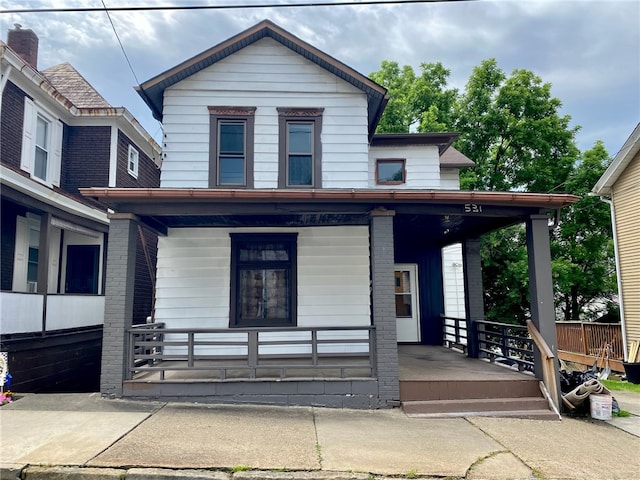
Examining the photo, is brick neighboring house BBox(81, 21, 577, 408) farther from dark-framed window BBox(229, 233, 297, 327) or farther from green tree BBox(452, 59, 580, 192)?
green tree BBox(452, 59, 580, 192)

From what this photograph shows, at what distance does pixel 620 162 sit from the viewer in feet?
42.1

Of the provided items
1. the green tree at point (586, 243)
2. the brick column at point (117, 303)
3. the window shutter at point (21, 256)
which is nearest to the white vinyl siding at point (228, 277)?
the brick column at point (117, 303)

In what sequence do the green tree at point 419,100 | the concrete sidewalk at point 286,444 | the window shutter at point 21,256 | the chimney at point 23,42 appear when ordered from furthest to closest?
the green tree at point 419,100, the chimney at point 23,42, the window shutter at point 21,256, the concrete sidewalk at point 286,444

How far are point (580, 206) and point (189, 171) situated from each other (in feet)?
61.2

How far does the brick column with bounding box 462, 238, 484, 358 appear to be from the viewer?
9531 millimetres

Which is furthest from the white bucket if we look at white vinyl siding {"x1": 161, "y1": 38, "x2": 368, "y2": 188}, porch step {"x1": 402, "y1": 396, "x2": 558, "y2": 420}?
white vinyl siding {"x1": 161, "y1": 38, "x2": 368, "y2": 188}

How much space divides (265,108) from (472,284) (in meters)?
6.01

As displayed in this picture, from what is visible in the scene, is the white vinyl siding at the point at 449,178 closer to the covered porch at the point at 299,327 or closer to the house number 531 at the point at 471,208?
the covered porch at the point at 299,327

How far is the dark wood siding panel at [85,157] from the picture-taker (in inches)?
482

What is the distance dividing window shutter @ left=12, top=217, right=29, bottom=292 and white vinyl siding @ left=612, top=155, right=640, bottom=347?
1655 centimetres

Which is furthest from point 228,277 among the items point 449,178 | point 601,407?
point 449,178

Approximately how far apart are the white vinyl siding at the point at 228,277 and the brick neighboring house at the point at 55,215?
85 cm

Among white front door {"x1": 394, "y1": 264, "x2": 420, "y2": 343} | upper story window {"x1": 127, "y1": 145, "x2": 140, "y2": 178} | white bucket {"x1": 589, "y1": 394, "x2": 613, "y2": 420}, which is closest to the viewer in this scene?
white bucket {"x1": 589, "y1": 394, "x2": 613, "y2": 420}

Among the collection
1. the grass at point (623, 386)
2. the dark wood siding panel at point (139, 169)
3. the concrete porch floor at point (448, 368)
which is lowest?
the grass at point (623, 386)
